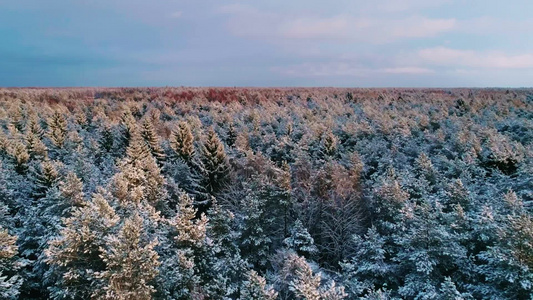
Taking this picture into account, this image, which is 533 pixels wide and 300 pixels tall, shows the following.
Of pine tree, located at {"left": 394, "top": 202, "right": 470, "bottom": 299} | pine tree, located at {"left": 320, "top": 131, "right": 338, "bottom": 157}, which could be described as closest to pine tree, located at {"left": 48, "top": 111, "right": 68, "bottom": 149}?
pine tree, located at {"left": 320, "top": 131, "right": 338, "bottom": 157}

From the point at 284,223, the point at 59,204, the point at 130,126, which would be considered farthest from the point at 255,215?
the point at 130,126

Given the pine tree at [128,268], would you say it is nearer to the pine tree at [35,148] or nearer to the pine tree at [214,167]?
the pine tree at [214,167]

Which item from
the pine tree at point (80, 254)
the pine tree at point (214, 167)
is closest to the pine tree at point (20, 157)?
the pine tree at point (214, 167)

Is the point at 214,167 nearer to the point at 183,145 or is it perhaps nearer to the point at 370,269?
the point at 183,145

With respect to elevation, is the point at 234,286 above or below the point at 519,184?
below

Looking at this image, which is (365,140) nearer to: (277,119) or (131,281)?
(277,119)

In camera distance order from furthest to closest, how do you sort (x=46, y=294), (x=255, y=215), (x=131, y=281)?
(x=255, y=215) < (x=46, y=294) < (x=131, y=281)
